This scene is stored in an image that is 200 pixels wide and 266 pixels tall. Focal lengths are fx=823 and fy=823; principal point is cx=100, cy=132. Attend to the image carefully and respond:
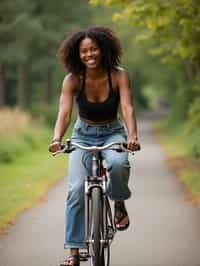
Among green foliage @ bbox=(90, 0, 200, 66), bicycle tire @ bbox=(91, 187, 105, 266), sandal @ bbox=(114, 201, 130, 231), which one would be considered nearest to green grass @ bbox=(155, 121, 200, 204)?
green foliage @ bbox=(90, 0, 200, 66)

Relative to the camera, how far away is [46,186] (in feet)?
47.9

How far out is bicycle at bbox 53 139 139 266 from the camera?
6301mm

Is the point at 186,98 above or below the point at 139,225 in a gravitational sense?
above

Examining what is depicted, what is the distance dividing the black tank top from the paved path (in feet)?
5.12

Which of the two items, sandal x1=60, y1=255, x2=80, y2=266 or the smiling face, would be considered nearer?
the smiling face

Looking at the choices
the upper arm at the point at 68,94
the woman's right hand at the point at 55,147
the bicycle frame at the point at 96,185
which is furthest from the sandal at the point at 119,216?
the upper arm at the point at 68,94

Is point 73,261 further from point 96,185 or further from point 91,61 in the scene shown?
point 91,61

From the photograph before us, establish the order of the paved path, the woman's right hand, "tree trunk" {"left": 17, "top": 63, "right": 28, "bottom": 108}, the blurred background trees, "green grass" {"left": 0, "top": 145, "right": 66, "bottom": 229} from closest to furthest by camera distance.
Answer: the woman's right hand
the paved path
"green grass" {"left": 0, "top": 145, "right": 66, "bottom": 229}
the blurred background trees
"tree trunk" {"left": 17, "top": 63, "right": 28, "bottom": 108}

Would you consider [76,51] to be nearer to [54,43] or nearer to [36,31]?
[36,31]

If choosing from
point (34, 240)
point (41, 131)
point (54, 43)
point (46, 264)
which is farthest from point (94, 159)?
point (54, 43)

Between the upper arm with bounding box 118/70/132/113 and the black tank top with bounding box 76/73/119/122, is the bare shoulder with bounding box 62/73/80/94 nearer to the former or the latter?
the black tank top with bounding box 76/73/119/122

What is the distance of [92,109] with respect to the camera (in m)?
6.63

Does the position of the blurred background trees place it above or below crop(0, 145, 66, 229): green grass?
above

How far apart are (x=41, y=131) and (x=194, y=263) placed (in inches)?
855
